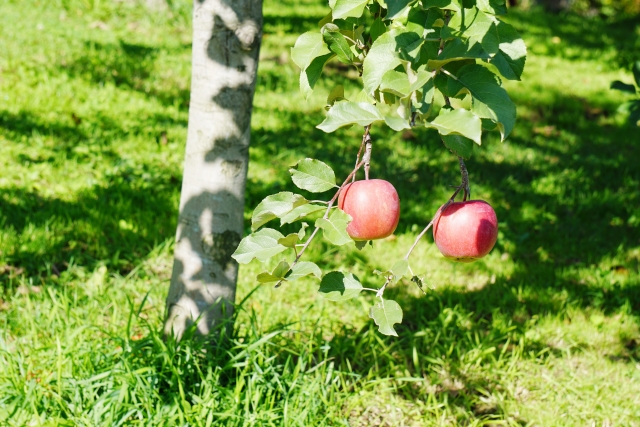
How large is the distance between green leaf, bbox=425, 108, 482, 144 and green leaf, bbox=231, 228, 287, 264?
37 cm

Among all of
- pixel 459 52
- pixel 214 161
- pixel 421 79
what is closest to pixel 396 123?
pixel 421 79

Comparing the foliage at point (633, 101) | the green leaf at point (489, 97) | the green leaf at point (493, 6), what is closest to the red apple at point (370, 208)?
the green leaf at point (489, 97)

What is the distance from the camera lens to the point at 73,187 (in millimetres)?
3754

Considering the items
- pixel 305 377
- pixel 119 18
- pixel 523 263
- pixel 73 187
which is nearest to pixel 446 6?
pixel 305 377

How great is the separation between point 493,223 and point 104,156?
3.42 m

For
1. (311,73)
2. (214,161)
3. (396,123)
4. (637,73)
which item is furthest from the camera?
(637,73)

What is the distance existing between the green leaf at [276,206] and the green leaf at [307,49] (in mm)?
263

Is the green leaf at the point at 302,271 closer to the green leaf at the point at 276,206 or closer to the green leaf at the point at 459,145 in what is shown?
the green leaf at the point at 276,206

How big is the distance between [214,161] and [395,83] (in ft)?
4.10

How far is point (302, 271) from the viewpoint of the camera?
1185 mm

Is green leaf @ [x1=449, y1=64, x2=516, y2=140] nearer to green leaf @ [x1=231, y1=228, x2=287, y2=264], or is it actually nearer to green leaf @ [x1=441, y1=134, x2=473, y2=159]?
green leaf @ [x1=441, y1=134, x2=473, y2=159]

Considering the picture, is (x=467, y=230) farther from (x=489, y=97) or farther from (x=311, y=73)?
(x=311, y=73)

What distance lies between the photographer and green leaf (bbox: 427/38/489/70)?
105 centimetres

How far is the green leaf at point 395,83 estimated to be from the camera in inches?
39.6
